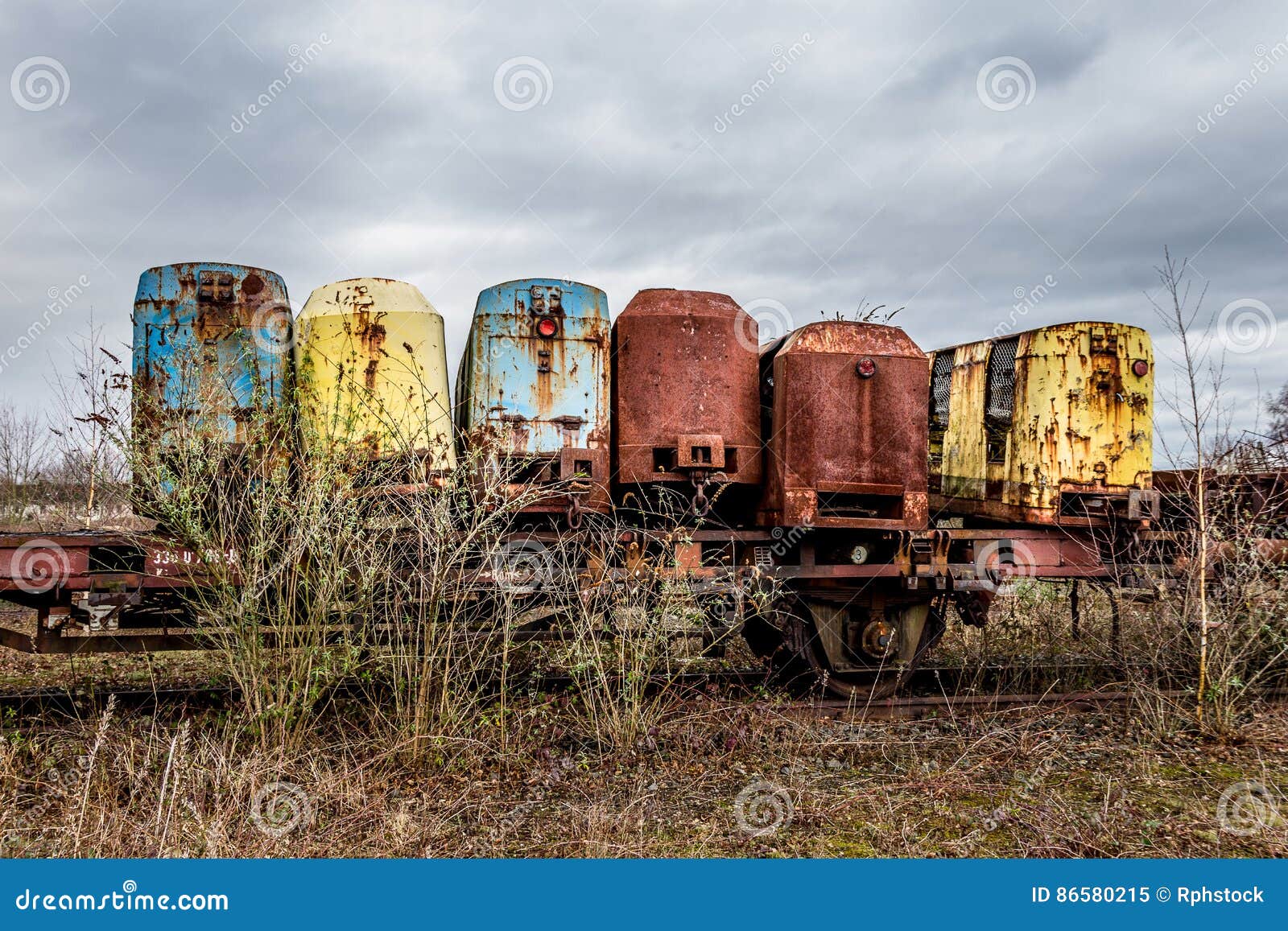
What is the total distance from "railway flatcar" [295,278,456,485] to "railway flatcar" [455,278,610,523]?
1.00 feet

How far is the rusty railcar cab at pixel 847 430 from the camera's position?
7.83 m

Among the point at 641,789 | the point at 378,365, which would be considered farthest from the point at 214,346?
the point at 641,789

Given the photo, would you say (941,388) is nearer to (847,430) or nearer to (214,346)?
(847,430)

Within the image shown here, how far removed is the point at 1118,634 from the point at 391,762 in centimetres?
642

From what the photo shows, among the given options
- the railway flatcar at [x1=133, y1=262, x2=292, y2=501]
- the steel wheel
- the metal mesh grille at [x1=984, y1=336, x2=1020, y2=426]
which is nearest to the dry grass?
the steel wheel

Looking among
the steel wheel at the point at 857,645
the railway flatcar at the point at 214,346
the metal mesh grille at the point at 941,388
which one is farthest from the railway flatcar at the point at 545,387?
the metal mesh grille at the point at 941,388

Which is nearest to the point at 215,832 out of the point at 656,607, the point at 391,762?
the point at 391,762

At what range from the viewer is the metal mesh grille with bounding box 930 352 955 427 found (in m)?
10.1

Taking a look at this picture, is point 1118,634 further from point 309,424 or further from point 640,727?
point 309,424

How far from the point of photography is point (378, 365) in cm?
731

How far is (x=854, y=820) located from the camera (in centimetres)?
521

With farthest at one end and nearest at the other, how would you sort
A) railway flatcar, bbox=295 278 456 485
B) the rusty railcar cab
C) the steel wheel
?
the steel wheel → the rusty railcar cab → railway flatcar, bbox=295 278 456 485

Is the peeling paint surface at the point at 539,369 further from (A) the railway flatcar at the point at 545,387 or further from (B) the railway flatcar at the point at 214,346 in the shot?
(B) the railway flatcar at the point at 214,346

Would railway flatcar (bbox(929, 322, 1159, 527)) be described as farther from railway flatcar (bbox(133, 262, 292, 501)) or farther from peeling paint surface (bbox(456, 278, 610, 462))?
railway flatcar (bbox(133, 262, 292, 501))
